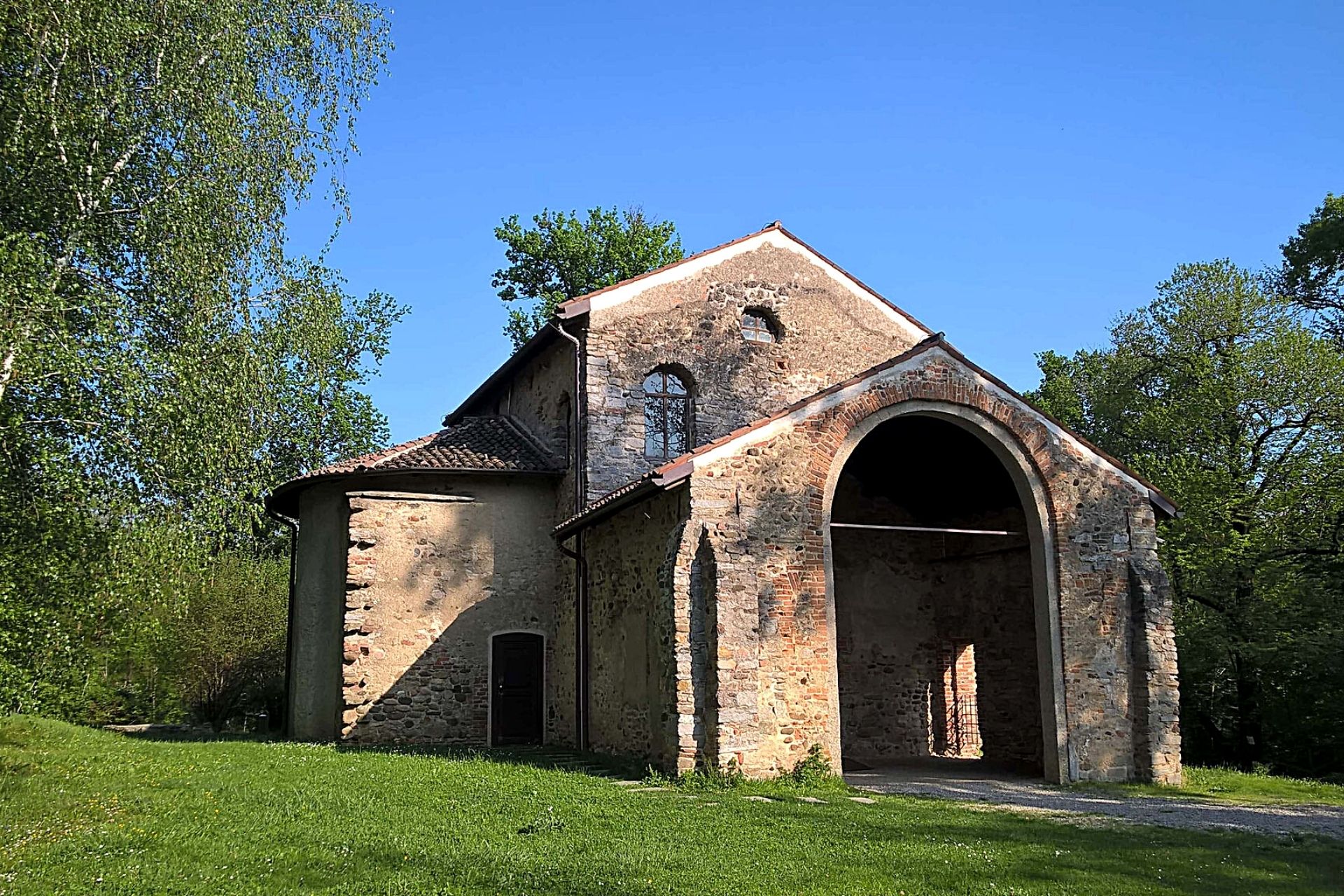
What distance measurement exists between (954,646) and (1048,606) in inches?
209

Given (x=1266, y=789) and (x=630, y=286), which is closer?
(x=1266, y=789)

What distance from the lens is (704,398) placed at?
1817cm

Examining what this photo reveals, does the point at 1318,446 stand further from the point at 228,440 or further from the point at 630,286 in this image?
the point at 228,440

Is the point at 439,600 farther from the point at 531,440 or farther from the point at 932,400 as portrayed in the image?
the point at 932,400

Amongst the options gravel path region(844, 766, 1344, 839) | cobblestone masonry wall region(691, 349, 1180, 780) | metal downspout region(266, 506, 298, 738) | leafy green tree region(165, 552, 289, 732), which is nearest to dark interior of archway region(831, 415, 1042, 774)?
cobblestone masonry wall region(691, 349, 1180, 780)

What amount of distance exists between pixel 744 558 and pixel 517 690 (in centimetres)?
675

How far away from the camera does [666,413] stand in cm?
1833

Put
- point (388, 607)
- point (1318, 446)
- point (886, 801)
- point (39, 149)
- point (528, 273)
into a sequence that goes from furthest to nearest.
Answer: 1. point (528, 273)
2. point (1318, 446)
3. point (388, 607)
4. point (39, 149)
5. point (886, 801)

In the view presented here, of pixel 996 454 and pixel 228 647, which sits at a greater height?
pixel 996 454

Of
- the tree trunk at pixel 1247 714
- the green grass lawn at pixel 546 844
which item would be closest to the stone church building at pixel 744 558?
the green grass lawn at pixel 546 844

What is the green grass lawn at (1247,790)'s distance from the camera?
1309 centimetres

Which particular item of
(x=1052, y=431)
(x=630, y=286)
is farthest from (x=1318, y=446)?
(x=630, y=286)

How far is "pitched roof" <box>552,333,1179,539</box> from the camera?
1279 centimetres

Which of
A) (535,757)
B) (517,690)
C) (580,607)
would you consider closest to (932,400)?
(580,607)
